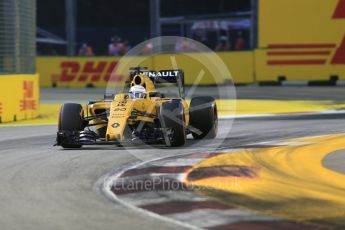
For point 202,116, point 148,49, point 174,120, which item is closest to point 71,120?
point 174,120

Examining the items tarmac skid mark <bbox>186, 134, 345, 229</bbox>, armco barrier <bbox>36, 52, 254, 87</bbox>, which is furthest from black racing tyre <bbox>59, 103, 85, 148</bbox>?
armco barrier <bbox>36, 52, 254, 87</bbox>

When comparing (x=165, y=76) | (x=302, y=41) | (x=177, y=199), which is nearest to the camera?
(x=177, y=199)

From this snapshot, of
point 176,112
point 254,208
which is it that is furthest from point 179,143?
point 254,208

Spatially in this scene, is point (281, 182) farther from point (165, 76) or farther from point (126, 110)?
point (165, 76)

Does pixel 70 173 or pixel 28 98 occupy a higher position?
pixel 28 98

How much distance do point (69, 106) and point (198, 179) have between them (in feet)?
12.8

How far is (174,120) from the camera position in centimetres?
1062

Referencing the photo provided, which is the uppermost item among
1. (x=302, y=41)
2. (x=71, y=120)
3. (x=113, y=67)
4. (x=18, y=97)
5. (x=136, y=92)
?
(x=302, y=41)

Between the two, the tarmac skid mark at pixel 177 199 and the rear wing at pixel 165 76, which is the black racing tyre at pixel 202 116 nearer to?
the rear wing at pixel 165 76

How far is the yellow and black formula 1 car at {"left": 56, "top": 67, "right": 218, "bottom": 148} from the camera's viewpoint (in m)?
10.7

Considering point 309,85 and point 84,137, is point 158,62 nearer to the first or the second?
point 309,85

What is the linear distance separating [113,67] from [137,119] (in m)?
20.3

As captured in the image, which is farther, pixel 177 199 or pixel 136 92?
pixel 136 92

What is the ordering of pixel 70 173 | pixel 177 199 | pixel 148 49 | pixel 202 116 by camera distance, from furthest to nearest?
1. pixel 148 49
2. pixel 202 116
3. pixel 70 173
4. pixel 177 199
